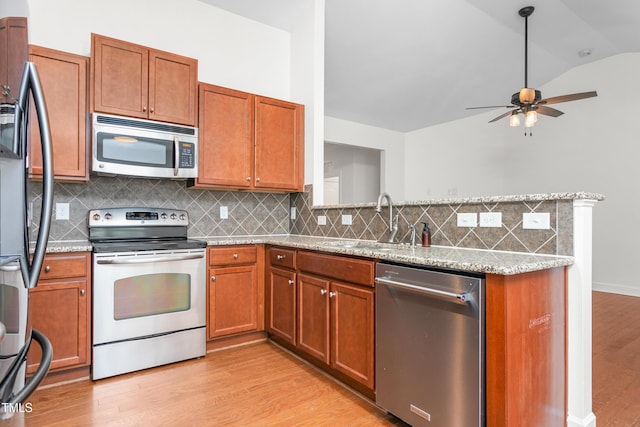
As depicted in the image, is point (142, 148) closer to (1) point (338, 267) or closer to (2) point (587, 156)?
(1) point (338, 267)

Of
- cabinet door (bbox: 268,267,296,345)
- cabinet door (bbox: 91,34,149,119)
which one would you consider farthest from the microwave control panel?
cabinet door (bbox: 268,267,296,345)

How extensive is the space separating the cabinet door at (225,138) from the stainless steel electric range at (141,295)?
24.1 inches

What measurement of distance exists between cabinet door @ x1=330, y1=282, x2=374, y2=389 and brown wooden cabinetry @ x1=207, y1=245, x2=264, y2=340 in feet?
3.08

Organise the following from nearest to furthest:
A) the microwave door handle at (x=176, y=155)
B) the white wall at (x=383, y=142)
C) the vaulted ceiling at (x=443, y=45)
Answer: the microwave door handle at (x=176, y=155) → the vaulted ceiling at (x=443, y=45) → the white wall at (x=383, y=142)

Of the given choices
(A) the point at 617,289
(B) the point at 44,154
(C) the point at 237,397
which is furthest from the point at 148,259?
(A) the point at 617,289

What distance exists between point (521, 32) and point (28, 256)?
556 centimetres

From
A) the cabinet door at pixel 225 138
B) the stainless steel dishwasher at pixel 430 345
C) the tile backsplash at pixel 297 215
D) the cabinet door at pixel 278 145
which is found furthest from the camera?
the cabinet door at pixel 278 145

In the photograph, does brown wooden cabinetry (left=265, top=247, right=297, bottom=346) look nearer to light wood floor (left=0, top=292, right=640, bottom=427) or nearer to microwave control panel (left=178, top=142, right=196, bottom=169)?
light wood floor (left=0, top=292, right=640, bottom=427)

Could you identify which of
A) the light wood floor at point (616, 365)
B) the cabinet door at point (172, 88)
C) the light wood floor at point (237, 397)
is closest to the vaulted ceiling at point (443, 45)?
the cabinet door at point (172, 88)

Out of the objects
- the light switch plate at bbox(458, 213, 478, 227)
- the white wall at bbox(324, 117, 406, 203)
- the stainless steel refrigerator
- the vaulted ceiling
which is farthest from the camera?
the white wall at bbox(324, 117, 406, 203)

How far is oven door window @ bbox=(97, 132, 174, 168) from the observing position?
2488 millimetres

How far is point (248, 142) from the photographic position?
3.17 meters

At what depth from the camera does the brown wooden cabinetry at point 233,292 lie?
9.02ft

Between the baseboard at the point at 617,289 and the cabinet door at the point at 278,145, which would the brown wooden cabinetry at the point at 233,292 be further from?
the baseboard at the point at 617,289
